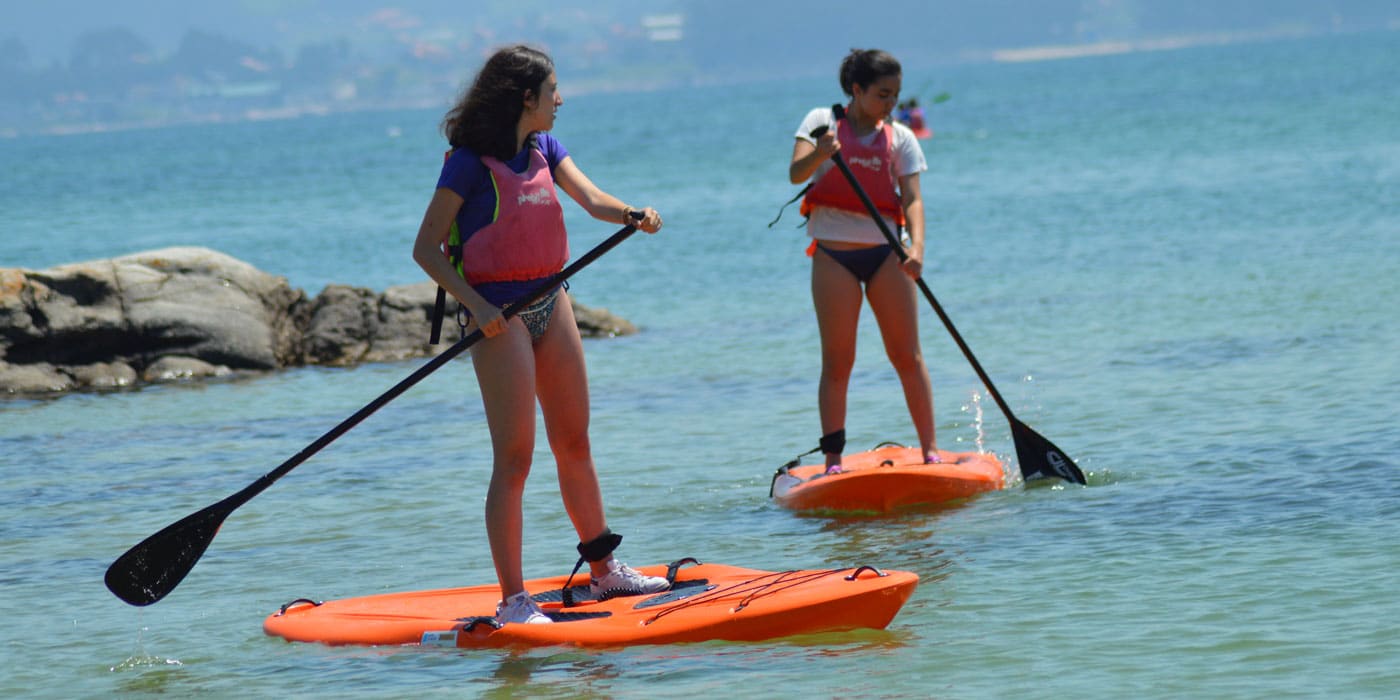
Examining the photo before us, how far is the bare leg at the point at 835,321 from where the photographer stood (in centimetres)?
799

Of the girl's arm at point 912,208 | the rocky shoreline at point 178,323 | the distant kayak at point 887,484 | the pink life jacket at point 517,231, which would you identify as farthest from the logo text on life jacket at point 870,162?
the rocky shoreline at point 178,323

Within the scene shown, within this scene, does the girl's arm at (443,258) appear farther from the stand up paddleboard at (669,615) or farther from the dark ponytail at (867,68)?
the dark ponytail at (867,68)

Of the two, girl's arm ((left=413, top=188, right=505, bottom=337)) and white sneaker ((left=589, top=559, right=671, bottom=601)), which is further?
white sneaker ((left=589, top=559, right=671, bottom=601))

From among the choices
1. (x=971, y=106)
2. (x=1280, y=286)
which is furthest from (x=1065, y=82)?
(x=1280, y=286)

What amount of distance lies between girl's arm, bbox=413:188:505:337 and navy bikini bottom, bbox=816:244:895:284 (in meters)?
2.66

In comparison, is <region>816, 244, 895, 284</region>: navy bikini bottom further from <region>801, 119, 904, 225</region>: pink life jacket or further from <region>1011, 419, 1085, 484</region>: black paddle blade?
<region>1011, 419, 1085, 484</region>: black paddle blade

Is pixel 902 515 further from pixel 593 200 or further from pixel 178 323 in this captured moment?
pixel 178 323

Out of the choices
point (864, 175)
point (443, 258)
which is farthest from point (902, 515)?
point (443, 258)

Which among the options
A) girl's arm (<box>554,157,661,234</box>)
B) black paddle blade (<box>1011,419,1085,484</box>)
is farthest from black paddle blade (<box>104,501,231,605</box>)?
black paddle blade (<box>1011,419,1085,484</box>)

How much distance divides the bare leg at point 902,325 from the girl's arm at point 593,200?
2.18 m

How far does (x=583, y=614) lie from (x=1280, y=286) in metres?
11.3

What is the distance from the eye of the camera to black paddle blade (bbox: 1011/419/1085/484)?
8.48 m

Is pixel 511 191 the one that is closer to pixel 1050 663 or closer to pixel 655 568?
pixel 655 568

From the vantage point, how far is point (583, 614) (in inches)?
245
